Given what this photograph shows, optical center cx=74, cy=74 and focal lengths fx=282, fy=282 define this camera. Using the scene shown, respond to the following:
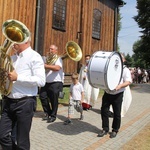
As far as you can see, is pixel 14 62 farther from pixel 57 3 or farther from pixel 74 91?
pixel 57 3

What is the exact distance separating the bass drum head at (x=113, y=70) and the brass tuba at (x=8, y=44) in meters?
2.04

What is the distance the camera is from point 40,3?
1183cm

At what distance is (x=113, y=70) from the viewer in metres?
5.40

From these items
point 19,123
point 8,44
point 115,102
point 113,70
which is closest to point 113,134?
point 115,102

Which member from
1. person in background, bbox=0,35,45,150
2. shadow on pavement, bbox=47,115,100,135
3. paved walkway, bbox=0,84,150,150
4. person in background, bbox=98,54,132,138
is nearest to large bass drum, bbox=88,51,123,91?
person in background, bbox=98,54,132,138

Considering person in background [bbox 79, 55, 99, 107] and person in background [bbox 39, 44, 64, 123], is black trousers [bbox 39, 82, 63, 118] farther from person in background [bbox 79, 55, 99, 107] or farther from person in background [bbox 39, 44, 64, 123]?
person in background [bbox 79, 55, 99, 107]

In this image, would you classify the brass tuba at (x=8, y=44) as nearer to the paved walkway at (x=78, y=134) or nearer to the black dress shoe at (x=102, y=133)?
the paved walkway at (x=78, y=134)

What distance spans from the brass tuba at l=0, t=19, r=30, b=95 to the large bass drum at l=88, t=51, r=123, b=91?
199 centimetres

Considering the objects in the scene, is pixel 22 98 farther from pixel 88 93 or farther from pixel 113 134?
pixel 88 93

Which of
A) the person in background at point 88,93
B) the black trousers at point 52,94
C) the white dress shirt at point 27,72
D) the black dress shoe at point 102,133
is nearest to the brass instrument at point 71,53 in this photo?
the black trousers at point 52,94

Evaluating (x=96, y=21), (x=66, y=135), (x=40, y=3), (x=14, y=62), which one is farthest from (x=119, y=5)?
(x=14, y=62)

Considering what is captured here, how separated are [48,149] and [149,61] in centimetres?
3208

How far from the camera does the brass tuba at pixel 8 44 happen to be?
137 inches

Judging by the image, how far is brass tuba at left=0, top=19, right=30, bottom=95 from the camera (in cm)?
348
